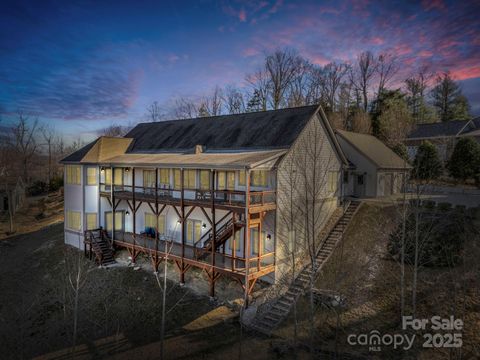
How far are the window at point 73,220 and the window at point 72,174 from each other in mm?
2498

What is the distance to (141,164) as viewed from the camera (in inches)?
803

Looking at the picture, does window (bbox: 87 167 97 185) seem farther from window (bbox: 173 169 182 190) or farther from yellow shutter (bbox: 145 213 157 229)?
window (bbox: 173 169 182 190)

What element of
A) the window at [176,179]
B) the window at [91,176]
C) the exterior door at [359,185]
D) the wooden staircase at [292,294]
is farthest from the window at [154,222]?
the exterior door at [359,185]

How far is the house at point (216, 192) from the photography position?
56.2 feet

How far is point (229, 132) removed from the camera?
2264 cm

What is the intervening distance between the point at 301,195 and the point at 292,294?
6.24 m

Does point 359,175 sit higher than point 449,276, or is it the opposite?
point 359,175

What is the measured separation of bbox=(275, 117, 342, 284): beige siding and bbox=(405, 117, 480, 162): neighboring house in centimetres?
2458

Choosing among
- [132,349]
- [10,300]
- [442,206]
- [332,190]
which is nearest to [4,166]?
[10,300]

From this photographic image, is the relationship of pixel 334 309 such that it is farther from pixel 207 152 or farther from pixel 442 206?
pixel 207 152

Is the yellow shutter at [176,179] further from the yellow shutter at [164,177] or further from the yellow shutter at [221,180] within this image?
the yellow shutter at [221,180]

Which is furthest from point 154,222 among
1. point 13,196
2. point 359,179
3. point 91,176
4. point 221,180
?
point 13,196

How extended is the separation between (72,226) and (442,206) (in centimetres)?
2810

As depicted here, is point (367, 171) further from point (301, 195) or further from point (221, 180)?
point (221, 180)
